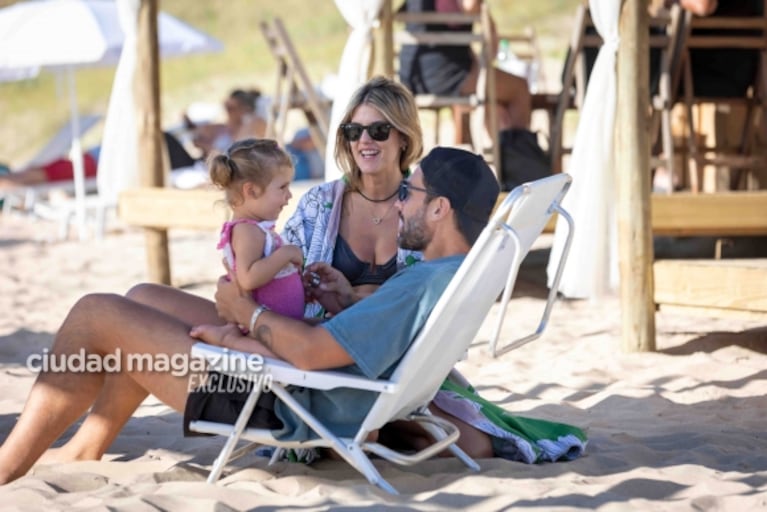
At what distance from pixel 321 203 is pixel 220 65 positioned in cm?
2058

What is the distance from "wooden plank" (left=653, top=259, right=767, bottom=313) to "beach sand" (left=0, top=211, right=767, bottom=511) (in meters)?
0.24

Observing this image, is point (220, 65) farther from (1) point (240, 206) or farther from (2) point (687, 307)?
(1) point (240, 206)

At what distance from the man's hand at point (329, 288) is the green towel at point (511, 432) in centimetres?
39

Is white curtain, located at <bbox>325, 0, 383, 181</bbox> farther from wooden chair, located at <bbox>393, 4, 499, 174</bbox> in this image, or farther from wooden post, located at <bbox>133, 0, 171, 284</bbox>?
wooden post, located at <bbox>133, 0, 171, 284</bbox>

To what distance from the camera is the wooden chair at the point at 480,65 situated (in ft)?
21.6

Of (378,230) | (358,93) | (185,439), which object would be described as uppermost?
(358,93)

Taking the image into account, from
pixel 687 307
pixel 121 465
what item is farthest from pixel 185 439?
pixel 687 307

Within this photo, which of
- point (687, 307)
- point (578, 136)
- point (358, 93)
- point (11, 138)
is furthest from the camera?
point (11, 138)

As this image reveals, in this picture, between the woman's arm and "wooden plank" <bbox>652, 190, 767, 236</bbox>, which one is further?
the woman's arm

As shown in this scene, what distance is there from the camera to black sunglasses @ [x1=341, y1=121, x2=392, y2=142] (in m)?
3.54

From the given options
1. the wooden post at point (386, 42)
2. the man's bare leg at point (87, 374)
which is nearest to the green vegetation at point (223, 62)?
the wooden post at point (386, 42)

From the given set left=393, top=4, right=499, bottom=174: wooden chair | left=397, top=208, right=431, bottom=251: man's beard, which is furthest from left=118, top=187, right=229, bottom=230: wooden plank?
left=397, top=208, right=431, bottom=251: man's beard

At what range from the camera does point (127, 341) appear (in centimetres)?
321

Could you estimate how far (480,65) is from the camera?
671 centimetres
